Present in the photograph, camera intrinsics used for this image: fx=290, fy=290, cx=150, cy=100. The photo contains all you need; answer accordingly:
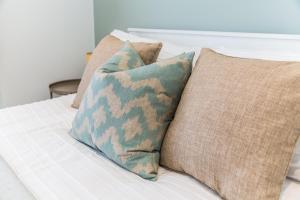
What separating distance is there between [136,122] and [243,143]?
383 millimetres

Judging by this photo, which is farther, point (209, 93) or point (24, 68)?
point (24, 68)

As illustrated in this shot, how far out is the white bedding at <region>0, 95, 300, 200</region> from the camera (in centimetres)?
89

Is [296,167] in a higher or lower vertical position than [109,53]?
lower

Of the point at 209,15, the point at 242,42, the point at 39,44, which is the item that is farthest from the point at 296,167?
the point at 39,44

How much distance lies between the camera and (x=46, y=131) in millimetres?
1339

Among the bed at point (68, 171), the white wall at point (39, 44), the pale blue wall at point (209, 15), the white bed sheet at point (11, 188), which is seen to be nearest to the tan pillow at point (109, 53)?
the bed at point (68, 171)

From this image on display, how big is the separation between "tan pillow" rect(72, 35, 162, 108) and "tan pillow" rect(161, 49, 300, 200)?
454mm

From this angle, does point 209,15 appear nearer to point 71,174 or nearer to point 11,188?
point 71,174

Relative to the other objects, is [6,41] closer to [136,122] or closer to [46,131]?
[46,131]

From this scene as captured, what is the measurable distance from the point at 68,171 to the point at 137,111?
32 cm

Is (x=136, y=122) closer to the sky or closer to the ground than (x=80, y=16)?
closer to the ground

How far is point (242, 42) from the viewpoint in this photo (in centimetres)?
140

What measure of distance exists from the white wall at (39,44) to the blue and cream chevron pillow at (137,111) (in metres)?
1.44

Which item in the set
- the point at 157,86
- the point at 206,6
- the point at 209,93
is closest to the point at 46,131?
the point at 157,86
